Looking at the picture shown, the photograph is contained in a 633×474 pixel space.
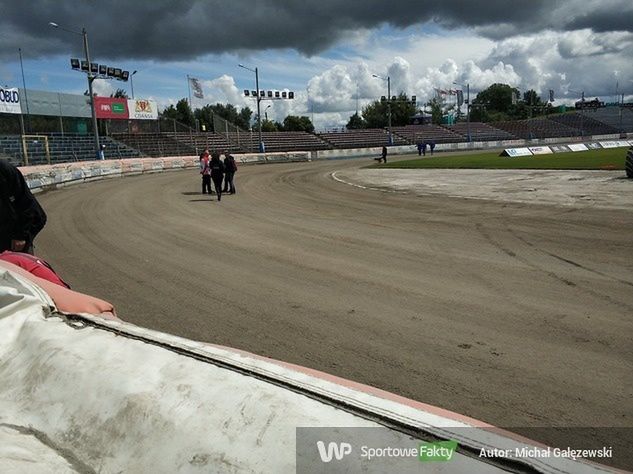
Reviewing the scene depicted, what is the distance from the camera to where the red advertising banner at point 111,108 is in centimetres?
5412

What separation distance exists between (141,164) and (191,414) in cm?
3528

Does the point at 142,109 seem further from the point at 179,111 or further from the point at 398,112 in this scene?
the point at 398,112

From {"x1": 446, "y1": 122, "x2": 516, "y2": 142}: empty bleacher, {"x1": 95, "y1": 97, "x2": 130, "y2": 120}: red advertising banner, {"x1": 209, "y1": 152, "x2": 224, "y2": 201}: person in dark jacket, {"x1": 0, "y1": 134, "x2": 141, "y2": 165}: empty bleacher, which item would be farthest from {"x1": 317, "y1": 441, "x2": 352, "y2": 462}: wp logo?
{"x1": 446, "y1": 122, "x2": 516, "y2": 142}: empty bleacher

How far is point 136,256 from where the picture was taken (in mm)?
8586

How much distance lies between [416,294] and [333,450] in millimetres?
4354

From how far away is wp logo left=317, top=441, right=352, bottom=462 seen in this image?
1.74 m

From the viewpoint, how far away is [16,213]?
4.30 meters

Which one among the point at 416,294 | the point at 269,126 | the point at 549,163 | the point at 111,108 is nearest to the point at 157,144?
the point at 111,108

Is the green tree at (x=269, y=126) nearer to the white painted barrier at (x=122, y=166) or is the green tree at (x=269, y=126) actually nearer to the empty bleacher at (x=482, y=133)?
the empty bleacher at (x=482, y=133)

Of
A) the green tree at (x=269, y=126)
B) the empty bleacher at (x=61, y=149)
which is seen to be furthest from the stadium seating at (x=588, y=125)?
the empty bleacher at (x=61, y=149)

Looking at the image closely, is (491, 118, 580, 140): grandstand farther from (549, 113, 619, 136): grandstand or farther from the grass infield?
the grass infield

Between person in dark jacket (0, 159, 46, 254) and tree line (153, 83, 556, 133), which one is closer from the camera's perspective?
person in dark jacket (0, 159, 46, 254)

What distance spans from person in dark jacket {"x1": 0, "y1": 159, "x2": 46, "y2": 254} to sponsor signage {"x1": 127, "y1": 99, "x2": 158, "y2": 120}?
188ft

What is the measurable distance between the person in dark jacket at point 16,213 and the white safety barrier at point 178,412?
1973 mm
